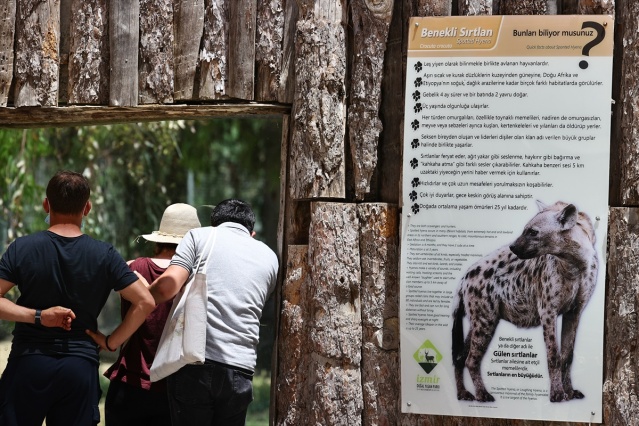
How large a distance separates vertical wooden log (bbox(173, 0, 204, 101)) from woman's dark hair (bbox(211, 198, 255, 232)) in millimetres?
785

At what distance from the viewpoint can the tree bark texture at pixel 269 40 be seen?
199 inches

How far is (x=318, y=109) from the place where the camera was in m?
4.84

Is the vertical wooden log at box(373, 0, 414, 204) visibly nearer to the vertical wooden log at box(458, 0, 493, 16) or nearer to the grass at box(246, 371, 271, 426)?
the vertical wooden log at box(458, 0, 493, 16)

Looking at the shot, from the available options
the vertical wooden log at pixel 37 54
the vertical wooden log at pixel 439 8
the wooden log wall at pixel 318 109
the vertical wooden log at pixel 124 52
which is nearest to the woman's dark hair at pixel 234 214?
the wooden log wall at pixel 318 109

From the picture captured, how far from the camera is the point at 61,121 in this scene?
17.6ft

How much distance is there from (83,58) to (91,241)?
4.66ft

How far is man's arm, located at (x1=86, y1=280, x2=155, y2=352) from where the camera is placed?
13.9 ft

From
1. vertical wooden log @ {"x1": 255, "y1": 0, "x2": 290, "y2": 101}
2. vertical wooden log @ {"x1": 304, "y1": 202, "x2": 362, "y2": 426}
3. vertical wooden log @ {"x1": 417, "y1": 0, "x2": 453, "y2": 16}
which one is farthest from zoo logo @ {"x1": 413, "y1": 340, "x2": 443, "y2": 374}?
vertical wooden log @ {"x1": 417, "y1": 0, "x2": 453, "y2": 16}

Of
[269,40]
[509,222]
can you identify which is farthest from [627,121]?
[269,40]

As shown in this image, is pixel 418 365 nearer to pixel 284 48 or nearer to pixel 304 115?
pixel 304 115

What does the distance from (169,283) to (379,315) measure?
1.17 metres

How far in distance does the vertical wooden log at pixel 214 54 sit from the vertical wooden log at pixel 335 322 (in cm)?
98

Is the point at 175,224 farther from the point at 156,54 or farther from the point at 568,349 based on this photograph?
the point at 568,349

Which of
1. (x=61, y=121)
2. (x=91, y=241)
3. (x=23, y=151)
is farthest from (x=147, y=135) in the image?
(x=91, y=241)
